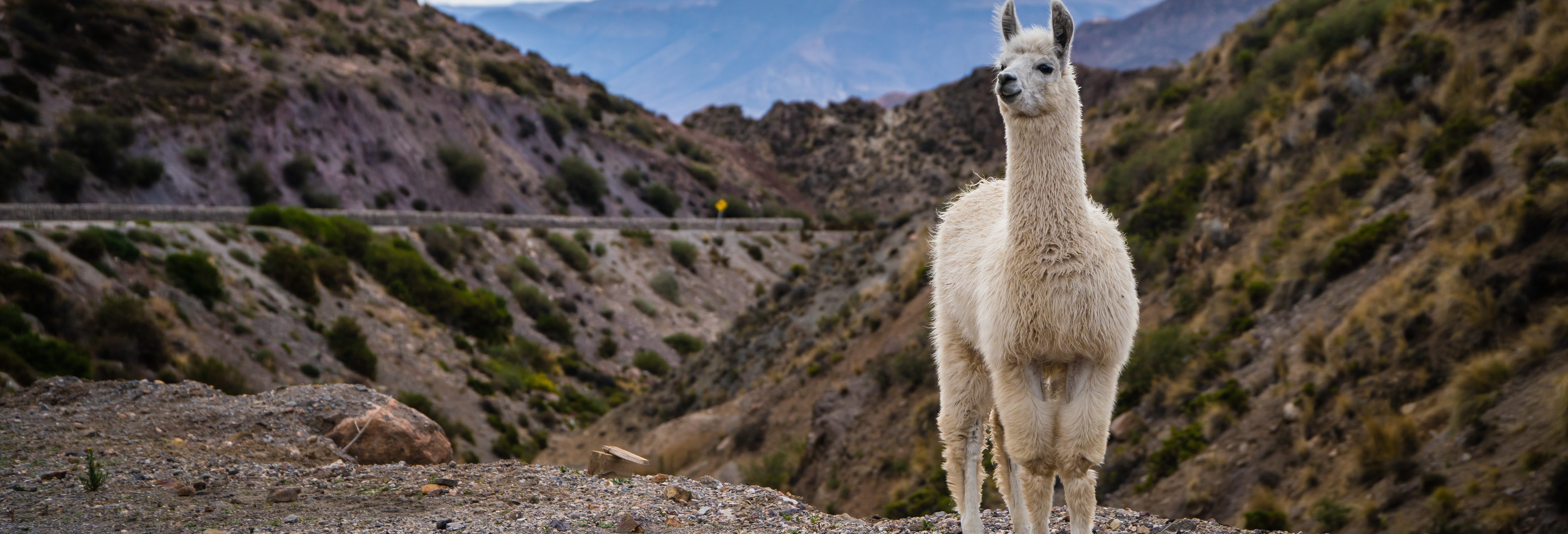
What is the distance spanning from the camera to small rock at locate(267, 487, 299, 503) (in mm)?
7012

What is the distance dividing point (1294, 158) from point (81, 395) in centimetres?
1868

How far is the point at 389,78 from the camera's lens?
54.6 m

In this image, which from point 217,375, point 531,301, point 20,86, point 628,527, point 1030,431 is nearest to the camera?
point 1030,431

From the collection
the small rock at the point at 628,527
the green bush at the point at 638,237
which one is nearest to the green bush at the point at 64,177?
the green bush at the point at 638,237

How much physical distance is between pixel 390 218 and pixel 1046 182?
38.8m

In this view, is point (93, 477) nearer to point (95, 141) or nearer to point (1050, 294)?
point (1050, 294)

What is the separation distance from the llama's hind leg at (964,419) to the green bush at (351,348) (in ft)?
77.6

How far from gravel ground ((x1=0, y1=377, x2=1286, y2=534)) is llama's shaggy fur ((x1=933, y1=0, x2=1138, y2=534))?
5.70 feet

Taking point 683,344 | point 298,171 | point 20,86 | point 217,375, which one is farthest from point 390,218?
point 217,375

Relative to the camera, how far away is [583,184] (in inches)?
2323

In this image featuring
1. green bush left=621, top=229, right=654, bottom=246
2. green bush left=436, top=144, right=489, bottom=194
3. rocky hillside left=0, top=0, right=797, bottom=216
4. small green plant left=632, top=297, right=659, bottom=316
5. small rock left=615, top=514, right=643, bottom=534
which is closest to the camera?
small rock left=615, top=514, right=643, bottom=534

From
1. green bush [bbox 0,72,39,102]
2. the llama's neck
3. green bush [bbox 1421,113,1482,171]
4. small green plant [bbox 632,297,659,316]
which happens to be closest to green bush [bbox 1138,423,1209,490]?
green bush [bbox 1421,113,1482,171]

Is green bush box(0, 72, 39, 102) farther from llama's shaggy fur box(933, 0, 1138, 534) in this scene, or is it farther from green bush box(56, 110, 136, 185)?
llama's shaggy fur box(933, 0, 1138, 534)

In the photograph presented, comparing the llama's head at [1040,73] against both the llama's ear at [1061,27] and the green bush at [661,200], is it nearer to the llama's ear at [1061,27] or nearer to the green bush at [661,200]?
the llama's ear at [1061,27]
